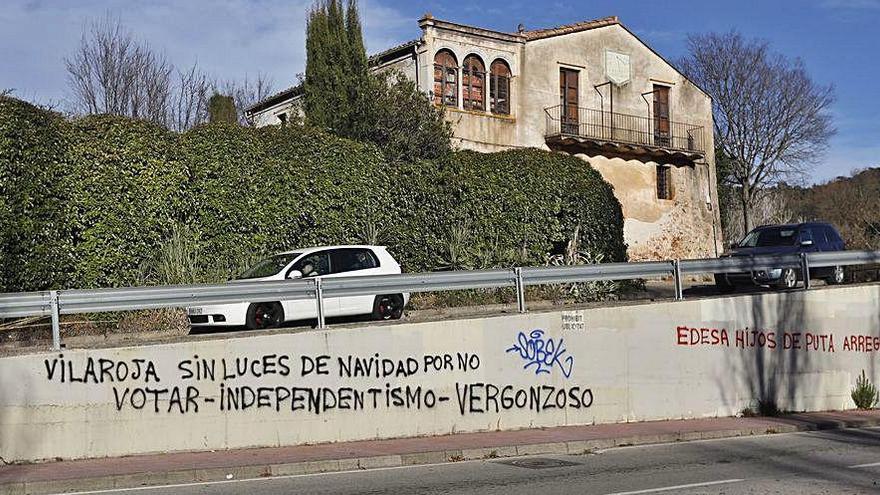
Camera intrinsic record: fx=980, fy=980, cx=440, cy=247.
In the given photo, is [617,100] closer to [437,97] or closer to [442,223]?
[437,97]

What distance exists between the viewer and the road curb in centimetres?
1065

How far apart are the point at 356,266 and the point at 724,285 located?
9774mm

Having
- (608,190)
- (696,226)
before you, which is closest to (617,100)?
(696,226)

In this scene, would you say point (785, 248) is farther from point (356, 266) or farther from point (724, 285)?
point (356, 266)

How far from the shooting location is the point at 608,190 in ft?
89.0

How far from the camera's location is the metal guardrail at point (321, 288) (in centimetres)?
1250

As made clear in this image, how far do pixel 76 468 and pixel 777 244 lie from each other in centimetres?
1838

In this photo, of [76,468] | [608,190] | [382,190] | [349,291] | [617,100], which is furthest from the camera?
[617,100]

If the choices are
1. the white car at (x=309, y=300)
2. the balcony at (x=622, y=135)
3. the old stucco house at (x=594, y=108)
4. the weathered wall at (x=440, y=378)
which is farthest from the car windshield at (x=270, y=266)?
the balcony at (x=622, y=135)

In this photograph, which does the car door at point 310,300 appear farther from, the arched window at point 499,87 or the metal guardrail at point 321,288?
the arched window at point 499,87

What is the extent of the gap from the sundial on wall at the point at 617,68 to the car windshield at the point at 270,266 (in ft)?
65.7

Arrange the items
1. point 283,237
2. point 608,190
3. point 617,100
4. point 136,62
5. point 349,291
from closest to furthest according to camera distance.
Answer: point 349,291 < point 283,237 < point 608,190 < point 136,62 < point 617,100

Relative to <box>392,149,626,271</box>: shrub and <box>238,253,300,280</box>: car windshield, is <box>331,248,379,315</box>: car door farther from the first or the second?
<box>392,149,626,271</box>: shrub

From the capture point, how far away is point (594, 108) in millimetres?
34531
